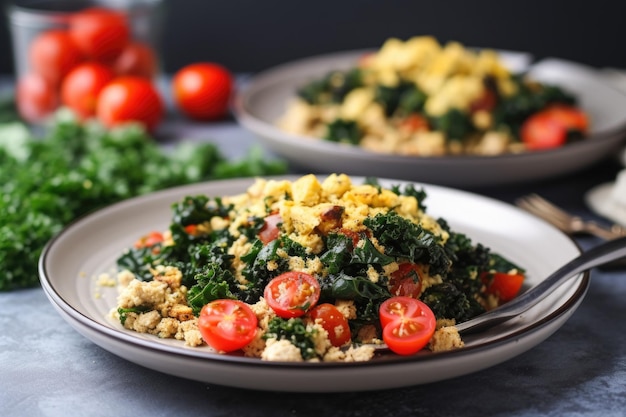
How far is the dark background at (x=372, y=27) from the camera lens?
8.40 meters

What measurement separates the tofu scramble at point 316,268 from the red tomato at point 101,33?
3.03m

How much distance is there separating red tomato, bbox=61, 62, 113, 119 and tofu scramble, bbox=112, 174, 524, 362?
285 cm

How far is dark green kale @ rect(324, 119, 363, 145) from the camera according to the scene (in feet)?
16.6

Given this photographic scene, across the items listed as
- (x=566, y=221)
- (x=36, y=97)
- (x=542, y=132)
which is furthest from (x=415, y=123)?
(x=36, y=97)

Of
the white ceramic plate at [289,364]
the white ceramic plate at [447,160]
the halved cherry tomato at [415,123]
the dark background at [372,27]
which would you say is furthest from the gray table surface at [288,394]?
the dark background at [372,27]

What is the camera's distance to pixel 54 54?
5.91 m

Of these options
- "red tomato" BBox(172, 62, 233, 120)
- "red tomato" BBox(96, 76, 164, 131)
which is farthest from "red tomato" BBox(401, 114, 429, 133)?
"red tomato" BBox(96, 76, 164, 131)

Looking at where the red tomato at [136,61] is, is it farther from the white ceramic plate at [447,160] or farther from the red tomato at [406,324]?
the red tomato at [406,324]

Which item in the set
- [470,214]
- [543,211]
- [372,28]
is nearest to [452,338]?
[470,214]

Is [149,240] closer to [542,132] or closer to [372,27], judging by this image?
[542,132]

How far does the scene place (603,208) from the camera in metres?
4.38

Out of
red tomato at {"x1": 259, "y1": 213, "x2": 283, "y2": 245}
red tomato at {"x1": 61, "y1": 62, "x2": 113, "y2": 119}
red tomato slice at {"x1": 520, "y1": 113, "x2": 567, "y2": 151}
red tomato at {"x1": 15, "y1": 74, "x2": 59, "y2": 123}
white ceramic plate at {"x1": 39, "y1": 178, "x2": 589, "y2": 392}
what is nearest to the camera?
white ceramic plate at {"x1": 39, "y1": 178, "x2": 589, "y2": 392}

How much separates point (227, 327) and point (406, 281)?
2.14ft

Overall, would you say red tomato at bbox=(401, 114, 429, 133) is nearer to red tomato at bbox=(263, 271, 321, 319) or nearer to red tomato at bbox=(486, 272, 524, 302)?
red tomato at bbox=(486, 272, 524, 302)
